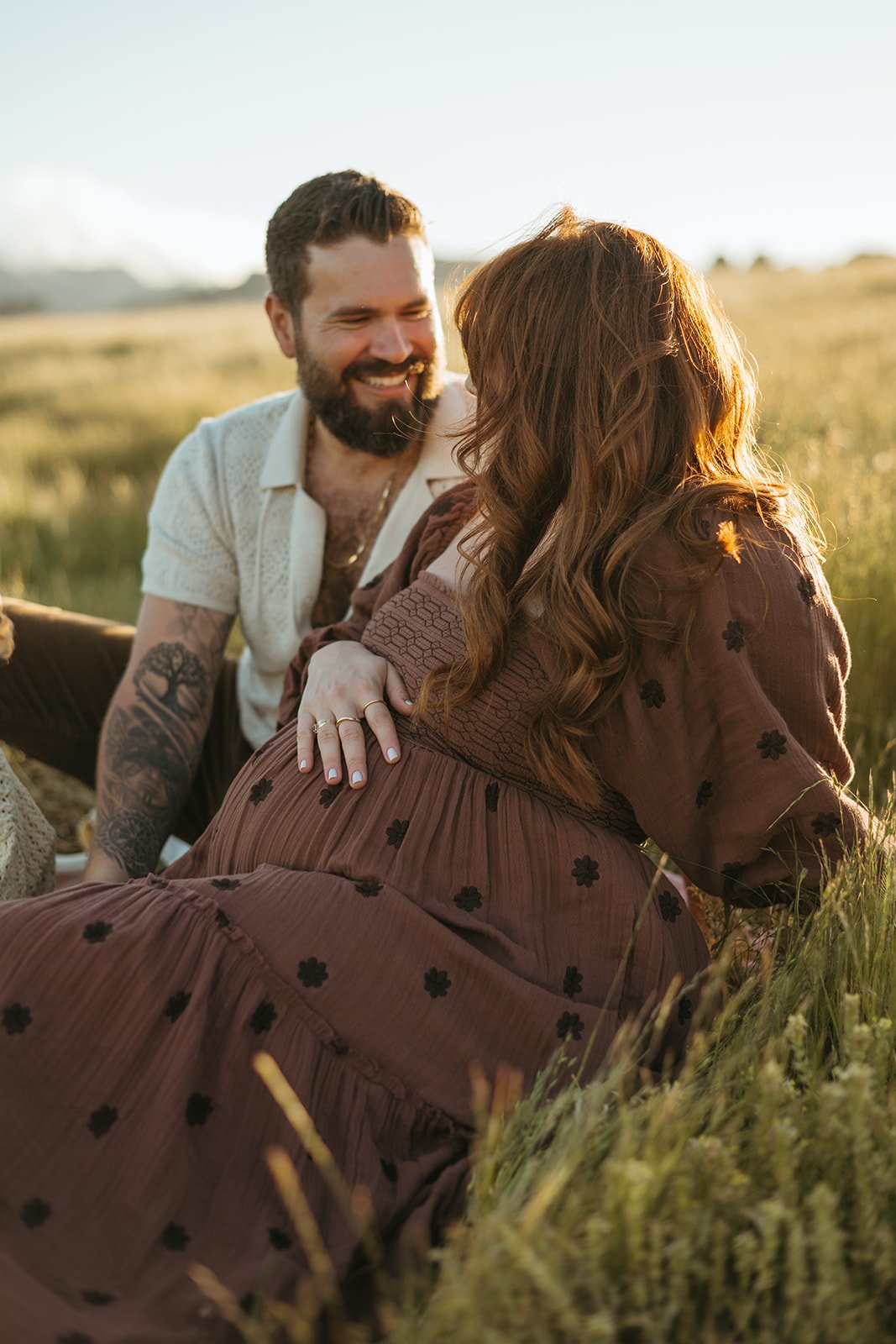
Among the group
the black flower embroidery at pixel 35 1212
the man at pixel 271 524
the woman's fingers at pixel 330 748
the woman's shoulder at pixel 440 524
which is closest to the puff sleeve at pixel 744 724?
the woman's fingers at pixel 330 748

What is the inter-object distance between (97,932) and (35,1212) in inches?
15.8

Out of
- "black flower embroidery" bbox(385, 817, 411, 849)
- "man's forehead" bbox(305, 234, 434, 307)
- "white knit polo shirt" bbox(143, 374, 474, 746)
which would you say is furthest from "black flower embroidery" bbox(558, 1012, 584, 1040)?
"man's forehead" bbox(305, 234, 434, 307)

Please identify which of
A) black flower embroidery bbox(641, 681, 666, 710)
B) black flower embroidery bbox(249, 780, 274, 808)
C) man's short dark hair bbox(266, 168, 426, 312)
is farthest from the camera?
man's short dark hair bbox(266, 168, 426, 312)

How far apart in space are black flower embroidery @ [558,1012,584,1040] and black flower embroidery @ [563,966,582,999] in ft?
0.28

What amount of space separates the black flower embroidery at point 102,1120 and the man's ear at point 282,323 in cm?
258

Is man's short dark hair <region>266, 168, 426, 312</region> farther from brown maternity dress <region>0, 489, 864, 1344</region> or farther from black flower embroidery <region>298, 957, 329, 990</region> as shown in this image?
black flower embroidery <region>298, 957, 329, 990</region>

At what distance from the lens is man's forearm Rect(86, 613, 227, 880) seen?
3.40m

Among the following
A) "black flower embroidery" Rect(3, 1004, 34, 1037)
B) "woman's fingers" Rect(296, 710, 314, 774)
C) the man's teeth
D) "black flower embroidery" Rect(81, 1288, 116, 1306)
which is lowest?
"black flower embroidery" Rect(81, 1288, 116, 1306)

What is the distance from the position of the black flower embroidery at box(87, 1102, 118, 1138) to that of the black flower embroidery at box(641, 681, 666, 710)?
1122 mm

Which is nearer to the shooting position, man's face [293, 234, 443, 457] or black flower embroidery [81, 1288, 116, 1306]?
black flower embroidery [81, 1288, 116, 1306]

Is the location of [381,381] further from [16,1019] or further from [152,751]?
[16,1019]

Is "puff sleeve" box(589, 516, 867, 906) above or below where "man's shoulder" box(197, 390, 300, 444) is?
below

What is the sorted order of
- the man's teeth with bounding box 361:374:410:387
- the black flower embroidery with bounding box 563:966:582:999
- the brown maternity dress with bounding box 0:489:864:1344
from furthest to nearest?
1. the man's teeth with bounding box 361:374:410:387
2. the black flower embroidery with bounding box 563:966:582:999
3. the brown maternity dress with bounding box 0:489:864:1344

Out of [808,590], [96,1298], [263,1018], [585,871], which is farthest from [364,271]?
[96,1298]
